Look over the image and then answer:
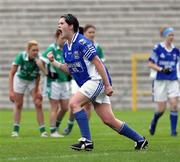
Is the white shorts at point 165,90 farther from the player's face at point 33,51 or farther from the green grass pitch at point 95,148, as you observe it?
the player's face at point 33,51

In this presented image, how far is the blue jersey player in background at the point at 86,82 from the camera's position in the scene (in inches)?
446

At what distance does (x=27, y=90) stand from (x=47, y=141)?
8.26ft

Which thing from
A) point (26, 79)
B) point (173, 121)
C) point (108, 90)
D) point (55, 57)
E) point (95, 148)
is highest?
point (55, 57)

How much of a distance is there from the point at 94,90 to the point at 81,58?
→ 46 centimetres

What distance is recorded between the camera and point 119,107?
27.1 m

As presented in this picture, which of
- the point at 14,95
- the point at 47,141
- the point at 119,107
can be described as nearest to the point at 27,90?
the point at 14,95

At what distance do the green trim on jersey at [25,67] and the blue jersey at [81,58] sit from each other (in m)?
3.96

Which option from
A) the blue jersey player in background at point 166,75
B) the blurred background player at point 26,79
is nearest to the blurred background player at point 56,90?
the blurred background player at point 26,79

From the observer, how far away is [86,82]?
11.5 meters

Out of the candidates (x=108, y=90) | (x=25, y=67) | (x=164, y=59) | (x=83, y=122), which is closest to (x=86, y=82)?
(x=108, y=90)

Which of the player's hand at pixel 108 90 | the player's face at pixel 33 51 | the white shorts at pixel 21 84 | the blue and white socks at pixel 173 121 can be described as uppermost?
the player's face at pixel 33 51

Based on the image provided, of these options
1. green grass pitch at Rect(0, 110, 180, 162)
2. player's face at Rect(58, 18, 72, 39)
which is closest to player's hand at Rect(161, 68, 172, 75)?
green grass pitch at Rect(0, 110, 180, 162)

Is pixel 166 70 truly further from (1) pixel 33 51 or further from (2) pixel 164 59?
(1) pixel 33 51

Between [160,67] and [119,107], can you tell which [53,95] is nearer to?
[160,67]
